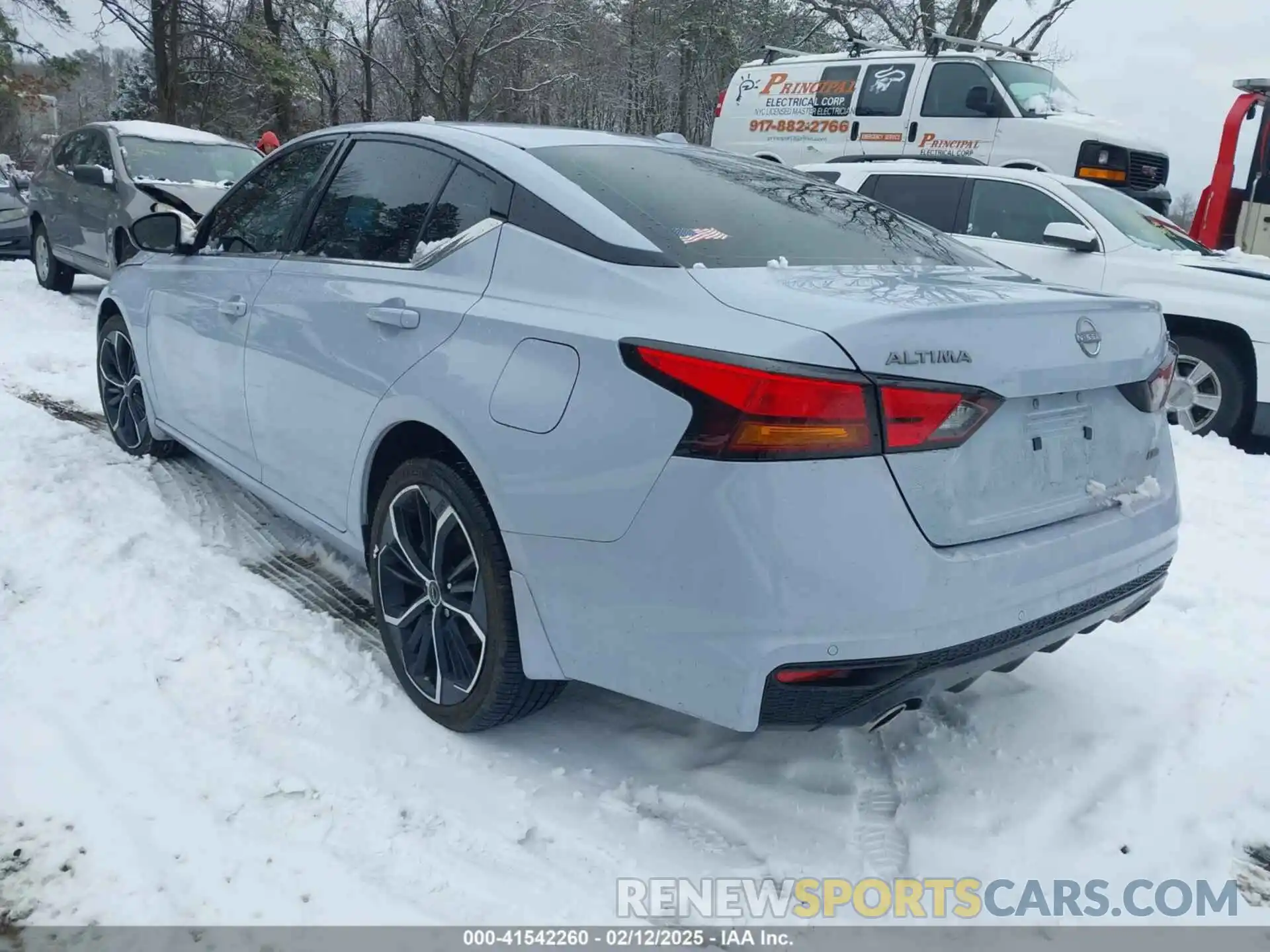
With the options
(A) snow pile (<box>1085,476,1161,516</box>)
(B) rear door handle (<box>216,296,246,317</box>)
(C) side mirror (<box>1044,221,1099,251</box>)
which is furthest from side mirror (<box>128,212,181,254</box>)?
(C) side mirror (<box>1044,221,1099,251</box>)

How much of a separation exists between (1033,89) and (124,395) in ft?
33.8

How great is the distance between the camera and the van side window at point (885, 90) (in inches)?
476

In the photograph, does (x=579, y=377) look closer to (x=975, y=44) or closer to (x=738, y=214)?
(x=738, y=214)

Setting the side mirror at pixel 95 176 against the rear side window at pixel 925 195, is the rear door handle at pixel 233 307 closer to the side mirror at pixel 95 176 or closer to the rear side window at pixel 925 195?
the rear side window at pixel 925 195

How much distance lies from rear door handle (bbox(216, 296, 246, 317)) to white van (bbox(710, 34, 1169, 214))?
25.0 ft

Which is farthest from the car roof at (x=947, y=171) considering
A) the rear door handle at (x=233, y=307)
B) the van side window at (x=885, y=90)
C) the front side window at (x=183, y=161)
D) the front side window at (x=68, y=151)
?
the front side window at (x=68, y=151)

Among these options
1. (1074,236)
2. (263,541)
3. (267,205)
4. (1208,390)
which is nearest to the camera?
(267,205)

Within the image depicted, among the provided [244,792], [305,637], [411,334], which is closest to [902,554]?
[411,334]

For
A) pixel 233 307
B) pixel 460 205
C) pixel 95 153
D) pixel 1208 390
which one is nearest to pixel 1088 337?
pixel 460 205

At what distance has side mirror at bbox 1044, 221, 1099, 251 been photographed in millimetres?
6859

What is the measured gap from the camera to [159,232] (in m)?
4.35

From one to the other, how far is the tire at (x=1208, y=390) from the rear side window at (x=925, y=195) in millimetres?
1872
